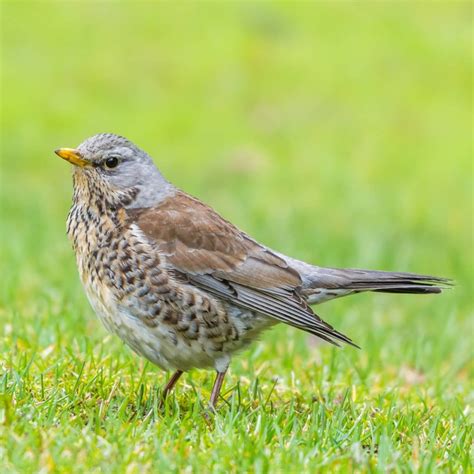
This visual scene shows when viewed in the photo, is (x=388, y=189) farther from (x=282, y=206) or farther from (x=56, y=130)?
(x=56, y=130)

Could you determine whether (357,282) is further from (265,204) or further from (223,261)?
(265,204)

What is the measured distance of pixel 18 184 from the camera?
516 inches

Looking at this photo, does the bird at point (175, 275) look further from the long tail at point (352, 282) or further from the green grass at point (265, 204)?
the green grass at point (265, 204)

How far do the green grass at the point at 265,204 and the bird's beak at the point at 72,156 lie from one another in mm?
1058

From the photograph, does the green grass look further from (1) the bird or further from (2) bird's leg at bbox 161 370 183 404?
(1) the bird

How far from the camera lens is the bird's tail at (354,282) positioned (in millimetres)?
5340

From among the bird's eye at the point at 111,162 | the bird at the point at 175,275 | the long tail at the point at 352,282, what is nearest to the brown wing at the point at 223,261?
the bird at the point at 175,275

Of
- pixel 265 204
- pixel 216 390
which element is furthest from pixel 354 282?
pixel 265 204

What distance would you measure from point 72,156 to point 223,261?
98 centimetres

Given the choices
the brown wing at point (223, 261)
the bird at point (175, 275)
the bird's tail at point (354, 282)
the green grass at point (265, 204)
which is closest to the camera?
the green grass at point (265, 204)

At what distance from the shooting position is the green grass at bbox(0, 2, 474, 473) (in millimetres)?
4254

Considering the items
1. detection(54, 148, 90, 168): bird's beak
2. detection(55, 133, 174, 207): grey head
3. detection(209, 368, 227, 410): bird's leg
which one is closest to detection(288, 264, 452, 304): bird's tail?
detection(209, 368, 227, 410): bird's leg

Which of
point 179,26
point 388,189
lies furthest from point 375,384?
point 179,26

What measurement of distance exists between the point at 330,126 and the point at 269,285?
1103cm
